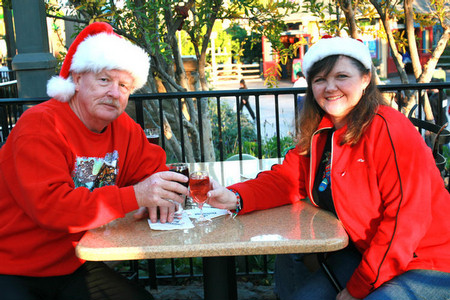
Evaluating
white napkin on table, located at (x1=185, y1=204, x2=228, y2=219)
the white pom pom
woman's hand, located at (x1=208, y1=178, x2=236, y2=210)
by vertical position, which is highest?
the white pom pom

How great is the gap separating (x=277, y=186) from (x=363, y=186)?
44cm

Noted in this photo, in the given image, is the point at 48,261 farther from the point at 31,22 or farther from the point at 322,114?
the point at 31,22

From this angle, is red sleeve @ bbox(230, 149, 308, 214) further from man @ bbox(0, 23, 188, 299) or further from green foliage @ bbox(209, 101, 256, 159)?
green foliage @ bbox(209, 101, 256, 159)

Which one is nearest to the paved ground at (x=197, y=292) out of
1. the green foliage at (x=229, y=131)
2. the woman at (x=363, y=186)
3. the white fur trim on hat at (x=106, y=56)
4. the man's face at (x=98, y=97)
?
the woman at (x=363, y=186)

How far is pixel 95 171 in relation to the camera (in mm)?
2270

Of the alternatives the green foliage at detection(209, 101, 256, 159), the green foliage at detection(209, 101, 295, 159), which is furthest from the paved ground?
the green foliage at detection(209, 101, 256, 159)

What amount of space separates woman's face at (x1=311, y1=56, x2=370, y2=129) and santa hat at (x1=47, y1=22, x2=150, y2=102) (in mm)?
895

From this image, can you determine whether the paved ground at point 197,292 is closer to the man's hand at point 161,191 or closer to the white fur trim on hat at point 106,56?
the man's hand at point 161,191

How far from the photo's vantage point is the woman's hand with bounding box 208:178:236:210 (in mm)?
2191

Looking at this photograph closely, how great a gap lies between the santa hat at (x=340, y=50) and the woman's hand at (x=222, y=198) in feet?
2.41

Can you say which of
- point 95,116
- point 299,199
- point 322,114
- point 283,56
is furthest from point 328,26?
point 95,116

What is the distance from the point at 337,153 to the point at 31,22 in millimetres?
2478

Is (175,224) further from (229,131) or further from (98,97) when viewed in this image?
(229,131)

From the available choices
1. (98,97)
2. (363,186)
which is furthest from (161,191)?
(363,186)
